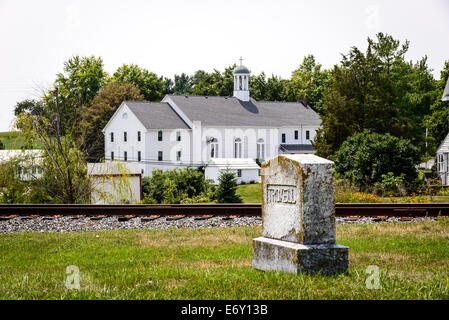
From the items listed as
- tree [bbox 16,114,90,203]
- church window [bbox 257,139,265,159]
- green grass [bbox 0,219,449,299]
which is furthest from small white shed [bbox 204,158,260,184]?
green grass [bbox 0,219,449,299]

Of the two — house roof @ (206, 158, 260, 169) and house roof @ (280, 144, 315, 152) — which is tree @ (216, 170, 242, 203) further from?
house roof @ (280, 144, 315, 152)

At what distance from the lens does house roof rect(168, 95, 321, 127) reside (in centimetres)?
6775

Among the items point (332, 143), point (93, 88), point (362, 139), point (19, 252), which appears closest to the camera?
point (19, 252)

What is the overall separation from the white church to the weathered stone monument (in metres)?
49.8

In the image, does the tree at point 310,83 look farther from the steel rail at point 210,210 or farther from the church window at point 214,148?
the steel rail at point 210,210

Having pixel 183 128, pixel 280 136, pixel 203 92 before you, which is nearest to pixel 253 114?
pixel 280 136

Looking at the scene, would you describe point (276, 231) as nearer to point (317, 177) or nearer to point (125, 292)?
point (317, 177)

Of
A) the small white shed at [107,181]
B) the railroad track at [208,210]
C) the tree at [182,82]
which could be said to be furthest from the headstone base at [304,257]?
the tree at [182,82]

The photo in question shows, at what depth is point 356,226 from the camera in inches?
482

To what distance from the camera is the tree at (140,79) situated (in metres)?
88.8

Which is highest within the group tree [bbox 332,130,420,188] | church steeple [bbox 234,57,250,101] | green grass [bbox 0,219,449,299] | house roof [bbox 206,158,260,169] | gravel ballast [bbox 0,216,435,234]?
church steeple [bbox 234,57,250,101]

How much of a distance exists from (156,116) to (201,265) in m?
57.9

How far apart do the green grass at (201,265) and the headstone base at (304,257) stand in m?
0.18

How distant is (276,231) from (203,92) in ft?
285
